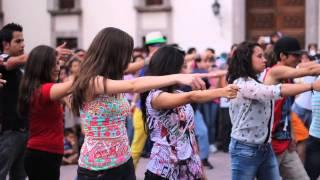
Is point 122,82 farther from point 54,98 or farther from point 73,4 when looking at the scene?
point 73,4

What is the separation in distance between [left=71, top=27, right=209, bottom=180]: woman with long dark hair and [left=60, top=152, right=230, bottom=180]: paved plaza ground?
168 inches

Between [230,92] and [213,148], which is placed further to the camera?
[213,148]

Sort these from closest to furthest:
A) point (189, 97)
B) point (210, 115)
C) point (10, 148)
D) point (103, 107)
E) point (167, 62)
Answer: point (189, 97) < point (103, 107) < point (167, 62) < point (10, 148) < point (210, 115)

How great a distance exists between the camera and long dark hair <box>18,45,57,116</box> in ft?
15.8

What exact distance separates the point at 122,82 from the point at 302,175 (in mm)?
2252

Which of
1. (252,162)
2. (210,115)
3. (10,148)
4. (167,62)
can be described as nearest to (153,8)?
(210,115)

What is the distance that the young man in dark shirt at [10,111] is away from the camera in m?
5.43

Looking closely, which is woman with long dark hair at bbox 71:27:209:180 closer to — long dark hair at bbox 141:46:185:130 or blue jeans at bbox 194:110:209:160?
long dark hair at bbox 141:46:185:130

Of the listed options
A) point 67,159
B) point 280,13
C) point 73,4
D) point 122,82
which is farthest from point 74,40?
point 122,82

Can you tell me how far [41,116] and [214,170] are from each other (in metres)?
4.31

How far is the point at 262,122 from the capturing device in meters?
4.86

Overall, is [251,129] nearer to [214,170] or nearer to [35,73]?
[35,73]

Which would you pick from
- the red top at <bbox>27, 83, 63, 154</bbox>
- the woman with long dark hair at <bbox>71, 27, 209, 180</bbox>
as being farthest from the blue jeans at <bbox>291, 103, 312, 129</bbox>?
the woman with long dark hair at <bbox>71, 27, 209, 180</bbox>

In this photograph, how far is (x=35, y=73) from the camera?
4844 mm
